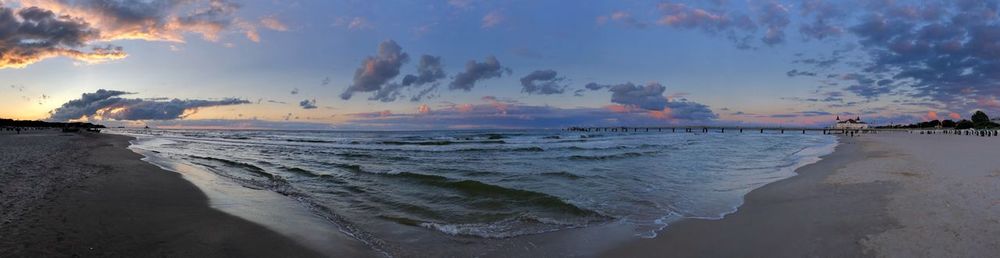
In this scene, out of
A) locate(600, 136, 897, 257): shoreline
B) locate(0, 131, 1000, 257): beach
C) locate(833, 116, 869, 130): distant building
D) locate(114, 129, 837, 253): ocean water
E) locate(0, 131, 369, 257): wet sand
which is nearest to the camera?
locate(0, 131, 369, 257): wet sand

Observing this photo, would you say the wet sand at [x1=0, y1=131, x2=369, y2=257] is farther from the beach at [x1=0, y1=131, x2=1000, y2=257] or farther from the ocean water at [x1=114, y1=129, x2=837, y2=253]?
the ocean water at [x1=114, y1=129, x2=837, y2=253]

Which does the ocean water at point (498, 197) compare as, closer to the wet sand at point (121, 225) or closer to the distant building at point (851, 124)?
the wet sand at point (121, 225)

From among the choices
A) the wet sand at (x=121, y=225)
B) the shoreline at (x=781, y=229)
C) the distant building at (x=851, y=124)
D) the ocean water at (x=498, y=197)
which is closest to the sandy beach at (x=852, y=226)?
the shoreline at (x=781, y=229)

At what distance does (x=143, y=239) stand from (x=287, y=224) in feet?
6.58

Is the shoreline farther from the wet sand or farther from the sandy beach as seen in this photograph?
the wet sand

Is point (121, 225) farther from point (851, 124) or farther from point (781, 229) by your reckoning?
point (851, 124)

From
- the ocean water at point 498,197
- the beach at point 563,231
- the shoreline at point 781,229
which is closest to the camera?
the beach at point 563,231

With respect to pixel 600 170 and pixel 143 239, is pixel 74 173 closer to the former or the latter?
pixel 143 239

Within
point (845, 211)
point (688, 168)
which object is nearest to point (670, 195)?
point (845, 211)

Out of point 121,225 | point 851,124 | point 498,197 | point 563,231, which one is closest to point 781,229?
point 563,231

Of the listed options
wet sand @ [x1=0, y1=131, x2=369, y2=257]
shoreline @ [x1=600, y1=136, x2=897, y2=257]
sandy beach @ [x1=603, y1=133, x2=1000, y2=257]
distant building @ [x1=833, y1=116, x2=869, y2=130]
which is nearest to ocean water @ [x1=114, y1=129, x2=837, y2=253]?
shoreline @ [x1=600, y1=136, x2=897, y2=257]

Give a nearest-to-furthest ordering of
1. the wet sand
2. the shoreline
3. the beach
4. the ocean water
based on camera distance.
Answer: the wet sand → the beach → the shoreline → the ocean water

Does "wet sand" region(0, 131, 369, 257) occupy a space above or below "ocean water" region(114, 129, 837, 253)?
above

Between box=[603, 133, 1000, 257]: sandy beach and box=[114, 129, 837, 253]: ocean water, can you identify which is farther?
box=[114, 129, 837, 253]: ocean water
